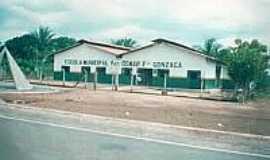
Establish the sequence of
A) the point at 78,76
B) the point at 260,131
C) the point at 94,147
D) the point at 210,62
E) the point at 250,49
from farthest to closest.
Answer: the point at 78,76 < the point at 210,62 < the point at 250,49 < the point at 260,131 < the point at 94,147

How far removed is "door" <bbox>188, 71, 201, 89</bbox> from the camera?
1572 inches

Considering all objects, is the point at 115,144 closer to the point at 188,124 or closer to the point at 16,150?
the point at 16,150

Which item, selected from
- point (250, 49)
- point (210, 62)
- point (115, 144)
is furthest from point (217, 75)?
point (115, 144)

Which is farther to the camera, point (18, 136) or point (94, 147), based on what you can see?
point (18, 136)

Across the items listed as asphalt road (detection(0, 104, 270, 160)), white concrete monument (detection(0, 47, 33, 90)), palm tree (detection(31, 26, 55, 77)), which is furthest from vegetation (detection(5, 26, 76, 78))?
asphalt road (detection(0, 104, 270, 160))

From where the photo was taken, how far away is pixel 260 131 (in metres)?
12.1

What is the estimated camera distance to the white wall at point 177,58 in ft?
130

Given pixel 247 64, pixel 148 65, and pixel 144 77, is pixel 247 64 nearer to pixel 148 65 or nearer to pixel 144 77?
pixel 148 65

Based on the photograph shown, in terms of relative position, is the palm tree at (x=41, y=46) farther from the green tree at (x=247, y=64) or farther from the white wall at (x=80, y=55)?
the green tree at (x=247, y=64)

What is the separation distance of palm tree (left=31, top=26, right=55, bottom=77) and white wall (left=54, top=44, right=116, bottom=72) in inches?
95.0

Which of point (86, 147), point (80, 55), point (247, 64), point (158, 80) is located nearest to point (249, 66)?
point (247, 64)

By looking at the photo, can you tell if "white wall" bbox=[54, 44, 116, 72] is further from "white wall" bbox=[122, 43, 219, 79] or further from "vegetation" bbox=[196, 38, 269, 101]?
"vegetation" bbox=[196, 38, 269, 101]

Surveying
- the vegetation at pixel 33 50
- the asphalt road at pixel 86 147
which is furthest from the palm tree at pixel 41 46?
the asphalt road at pixel 86 147

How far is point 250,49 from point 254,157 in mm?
25631
